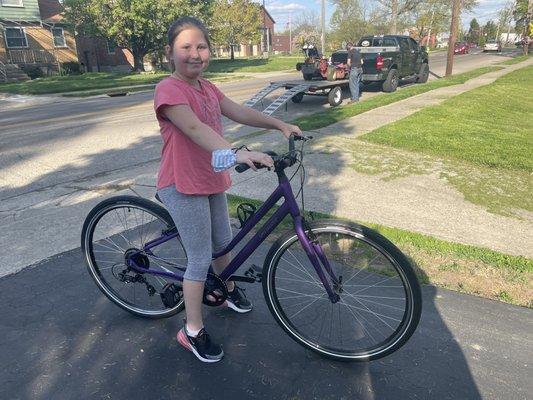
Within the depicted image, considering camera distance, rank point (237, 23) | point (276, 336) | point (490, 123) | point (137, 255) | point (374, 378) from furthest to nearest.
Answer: point (237, 23) < point (490, 123) < point (137, 255) < point (276, 336) < point (374, 378)

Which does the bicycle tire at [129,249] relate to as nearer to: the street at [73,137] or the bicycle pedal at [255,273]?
the bicycle pedal at [255,273]

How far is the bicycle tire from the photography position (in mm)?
3016

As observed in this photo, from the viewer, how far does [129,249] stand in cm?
316

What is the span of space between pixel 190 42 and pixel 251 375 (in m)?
1.86

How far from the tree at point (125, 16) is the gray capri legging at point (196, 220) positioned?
2724 centimetres

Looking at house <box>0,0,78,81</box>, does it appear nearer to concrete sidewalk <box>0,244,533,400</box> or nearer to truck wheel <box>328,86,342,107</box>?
truck wheel <box>328,86,342,107</box>

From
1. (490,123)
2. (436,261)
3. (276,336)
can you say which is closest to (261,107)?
(490,123)

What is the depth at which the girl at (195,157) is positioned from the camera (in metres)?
2.20

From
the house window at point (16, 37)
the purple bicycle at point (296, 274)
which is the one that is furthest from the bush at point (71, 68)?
the purple bicycle at point (296, 274)

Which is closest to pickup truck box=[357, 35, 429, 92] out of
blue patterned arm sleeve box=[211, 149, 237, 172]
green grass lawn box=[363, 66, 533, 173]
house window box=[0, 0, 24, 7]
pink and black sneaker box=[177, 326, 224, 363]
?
green grass lawn box=[363, 66, 533, 173]

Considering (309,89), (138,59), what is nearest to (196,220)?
(309,89)

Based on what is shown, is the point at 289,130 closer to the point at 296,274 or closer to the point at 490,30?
the point at 296,274

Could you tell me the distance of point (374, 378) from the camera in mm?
2539

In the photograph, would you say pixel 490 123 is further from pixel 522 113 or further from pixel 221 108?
pixel 221 108
